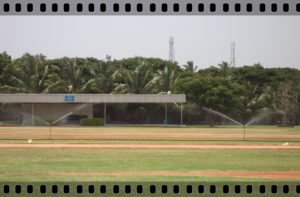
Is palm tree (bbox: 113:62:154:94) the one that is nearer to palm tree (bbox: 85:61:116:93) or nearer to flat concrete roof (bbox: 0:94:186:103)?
palm tree (bbox: 85:61:116:93)

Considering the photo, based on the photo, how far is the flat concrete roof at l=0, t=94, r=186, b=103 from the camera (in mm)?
52447

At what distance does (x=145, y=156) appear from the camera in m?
19.1

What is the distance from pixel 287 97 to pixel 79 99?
18.8 m

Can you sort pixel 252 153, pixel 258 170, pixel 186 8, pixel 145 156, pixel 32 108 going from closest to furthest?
pixel 186 8 < pixel 258 170 < pixel 145 156 < pixel 252 153 < pixel 32 108

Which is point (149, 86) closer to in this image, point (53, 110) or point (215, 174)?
point (53, 110)

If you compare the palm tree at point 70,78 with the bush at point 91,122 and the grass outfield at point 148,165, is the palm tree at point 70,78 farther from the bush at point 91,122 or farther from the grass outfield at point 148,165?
the grass outfield at point 148,165

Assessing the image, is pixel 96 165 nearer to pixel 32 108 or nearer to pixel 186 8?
pixel 186 8

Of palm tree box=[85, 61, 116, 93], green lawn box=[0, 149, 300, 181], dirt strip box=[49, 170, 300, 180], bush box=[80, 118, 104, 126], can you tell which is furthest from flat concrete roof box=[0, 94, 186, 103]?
dirt strip box=[49, 170, 300, 180]

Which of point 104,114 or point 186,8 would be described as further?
point 104,114

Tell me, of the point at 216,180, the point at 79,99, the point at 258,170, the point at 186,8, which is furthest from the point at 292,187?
the point at 79,99

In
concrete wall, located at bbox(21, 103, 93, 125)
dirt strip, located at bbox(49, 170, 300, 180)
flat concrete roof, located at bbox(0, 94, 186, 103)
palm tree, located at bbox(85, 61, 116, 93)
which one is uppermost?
palm tree, located at bbox(85, 61, 116, 93)

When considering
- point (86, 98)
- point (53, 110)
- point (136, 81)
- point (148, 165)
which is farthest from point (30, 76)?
point (148, 165)

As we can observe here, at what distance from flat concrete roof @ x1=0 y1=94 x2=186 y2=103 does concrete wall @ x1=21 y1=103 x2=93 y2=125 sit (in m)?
2.78

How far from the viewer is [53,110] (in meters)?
56.9
